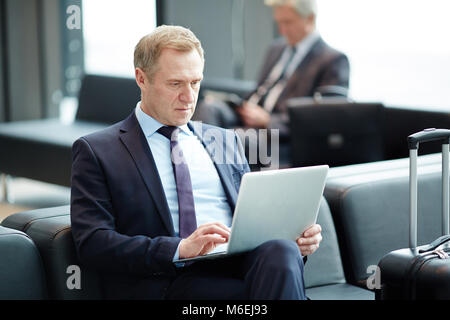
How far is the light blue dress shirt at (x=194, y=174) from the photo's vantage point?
255 centimetres

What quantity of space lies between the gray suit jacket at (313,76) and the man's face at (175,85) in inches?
98.9

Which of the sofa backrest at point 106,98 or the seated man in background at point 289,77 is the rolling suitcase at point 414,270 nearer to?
the seated man in background at point 289,77

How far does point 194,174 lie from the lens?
2623mm

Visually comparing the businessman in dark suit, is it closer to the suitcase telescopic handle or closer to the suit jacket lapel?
the suit jacket lapel

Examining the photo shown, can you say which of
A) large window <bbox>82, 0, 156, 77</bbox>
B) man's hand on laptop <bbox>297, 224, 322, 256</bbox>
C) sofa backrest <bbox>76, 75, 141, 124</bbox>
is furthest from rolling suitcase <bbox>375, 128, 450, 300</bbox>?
large window <bbox>82, 0, 156, 77</bbox>

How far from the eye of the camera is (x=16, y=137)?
6.11m

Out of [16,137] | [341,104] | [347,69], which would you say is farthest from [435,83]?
[16,137]

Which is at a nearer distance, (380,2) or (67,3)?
(380,2)

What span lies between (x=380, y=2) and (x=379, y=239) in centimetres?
366

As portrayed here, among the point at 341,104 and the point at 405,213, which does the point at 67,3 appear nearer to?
the point at 341,104

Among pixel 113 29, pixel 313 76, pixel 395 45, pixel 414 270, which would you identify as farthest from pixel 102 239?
pixel 113 29

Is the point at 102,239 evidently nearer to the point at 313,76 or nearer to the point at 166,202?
the point at 166,202

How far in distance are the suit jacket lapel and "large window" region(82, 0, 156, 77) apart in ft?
15.6

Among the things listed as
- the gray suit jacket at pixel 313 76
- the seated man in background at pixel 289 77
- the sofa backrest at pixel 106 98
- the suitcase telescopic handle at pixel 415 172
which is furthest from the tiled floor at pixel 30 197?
the suitcase telescopic handle at pixel 415 172
